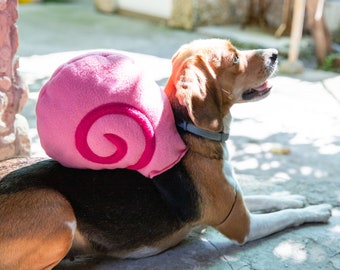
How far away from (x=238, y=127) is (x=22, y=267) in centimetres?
304

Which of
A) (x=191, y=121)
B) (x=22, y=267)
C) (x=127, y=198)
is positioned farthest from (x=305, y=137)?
(x=22, y=267)

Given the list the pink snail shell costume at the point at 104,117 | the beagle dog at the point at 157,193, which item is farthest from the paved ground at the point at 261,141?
the pink snail shell costume at the point at 104,117

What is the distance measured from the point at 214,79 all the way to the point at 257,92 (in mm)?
425

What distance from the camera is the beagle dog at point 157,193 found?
271cm

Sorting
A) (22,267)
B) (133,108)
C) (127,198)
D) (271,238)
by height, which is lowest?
(271,238)

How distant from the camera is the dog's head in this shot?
9.46 ft

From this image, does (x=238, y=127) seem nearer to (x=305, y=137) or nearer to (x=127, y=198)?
(x=305, y=137)

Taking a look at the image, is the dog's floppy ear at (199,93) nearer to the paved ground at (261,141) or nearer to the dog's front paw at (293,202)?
the paved ground at (261,141)

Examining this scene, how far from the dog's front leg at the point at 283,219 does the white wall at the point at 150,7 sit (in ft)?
24.0

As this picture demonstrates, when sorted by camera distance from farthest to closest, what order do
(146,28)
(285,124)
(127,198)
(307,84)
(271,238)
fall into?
1. (146,28)
2. (307,84)
3. (285,124)
4. (271,238)
5. (127,198)

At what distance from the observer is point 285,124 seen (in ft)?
17.5

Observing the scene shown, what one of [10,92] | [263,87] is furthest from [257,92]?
[10,92]

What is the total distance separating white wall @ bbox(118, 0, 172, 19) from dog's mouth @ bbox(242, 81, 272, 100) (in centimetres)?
719

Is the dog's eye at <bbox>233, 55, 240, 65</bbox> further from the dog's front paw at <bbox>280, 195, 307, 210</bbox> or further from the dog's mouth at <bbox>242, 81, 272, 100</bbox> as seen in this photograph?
the dog's front paw at <bbox>280, 195, 307, 210</bbox>
